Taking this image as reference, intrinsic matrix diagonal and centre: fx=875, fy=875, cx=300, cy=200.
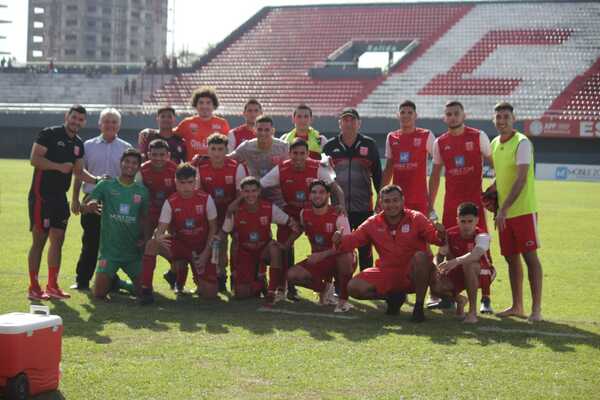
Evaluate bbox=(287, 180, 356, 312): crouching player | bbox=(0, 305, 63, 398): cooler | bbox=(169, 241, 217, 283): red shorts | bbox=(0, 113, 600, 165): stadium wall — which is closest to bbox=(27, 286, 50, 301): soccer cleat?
bbox=(169, 241, 217, 283): red shorts

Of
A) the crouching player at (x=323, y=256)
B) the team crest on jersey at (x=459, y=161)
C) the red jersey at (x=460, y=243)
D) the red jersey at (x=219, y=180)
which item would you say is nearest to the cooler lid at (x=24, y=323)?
the crouching player at (x=323, y=256)

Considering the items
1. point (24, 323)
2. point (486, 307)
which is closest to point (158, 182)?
point (486, 307)

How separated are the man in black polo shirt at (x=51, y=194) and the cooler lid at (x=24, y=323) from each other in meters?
3.10

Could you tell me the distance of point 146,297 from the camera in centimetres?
766

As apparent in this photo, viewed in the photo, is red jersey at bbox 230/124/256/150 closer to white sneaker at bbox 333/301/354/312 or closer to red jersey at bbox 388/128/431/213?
red jersey at bbox 388/128/431/213

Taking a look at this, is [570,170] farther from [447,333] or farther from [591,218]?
[447,333]

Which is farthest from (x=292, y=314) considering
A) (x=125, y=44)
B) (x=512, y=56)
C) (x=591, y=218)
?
(x=125, y=44)

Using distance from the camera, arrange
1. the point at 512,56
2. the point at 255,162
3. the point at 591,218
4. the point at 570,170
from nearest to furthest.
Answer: the point at 255,162, the point at 591,218, the point at 570,170, the point at 512,56

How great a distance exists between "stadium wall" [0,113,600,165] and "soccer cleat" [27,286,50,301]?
2890 centimetres

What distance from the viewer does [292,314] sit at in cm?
730

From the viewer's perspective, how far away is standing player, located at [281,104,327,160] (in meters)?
8.76

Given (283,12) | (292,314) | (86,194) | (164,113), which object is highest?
(283,12)

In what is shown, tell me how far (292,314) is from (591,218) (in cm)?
1251

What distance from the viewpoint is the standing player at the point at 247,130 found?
918cm
